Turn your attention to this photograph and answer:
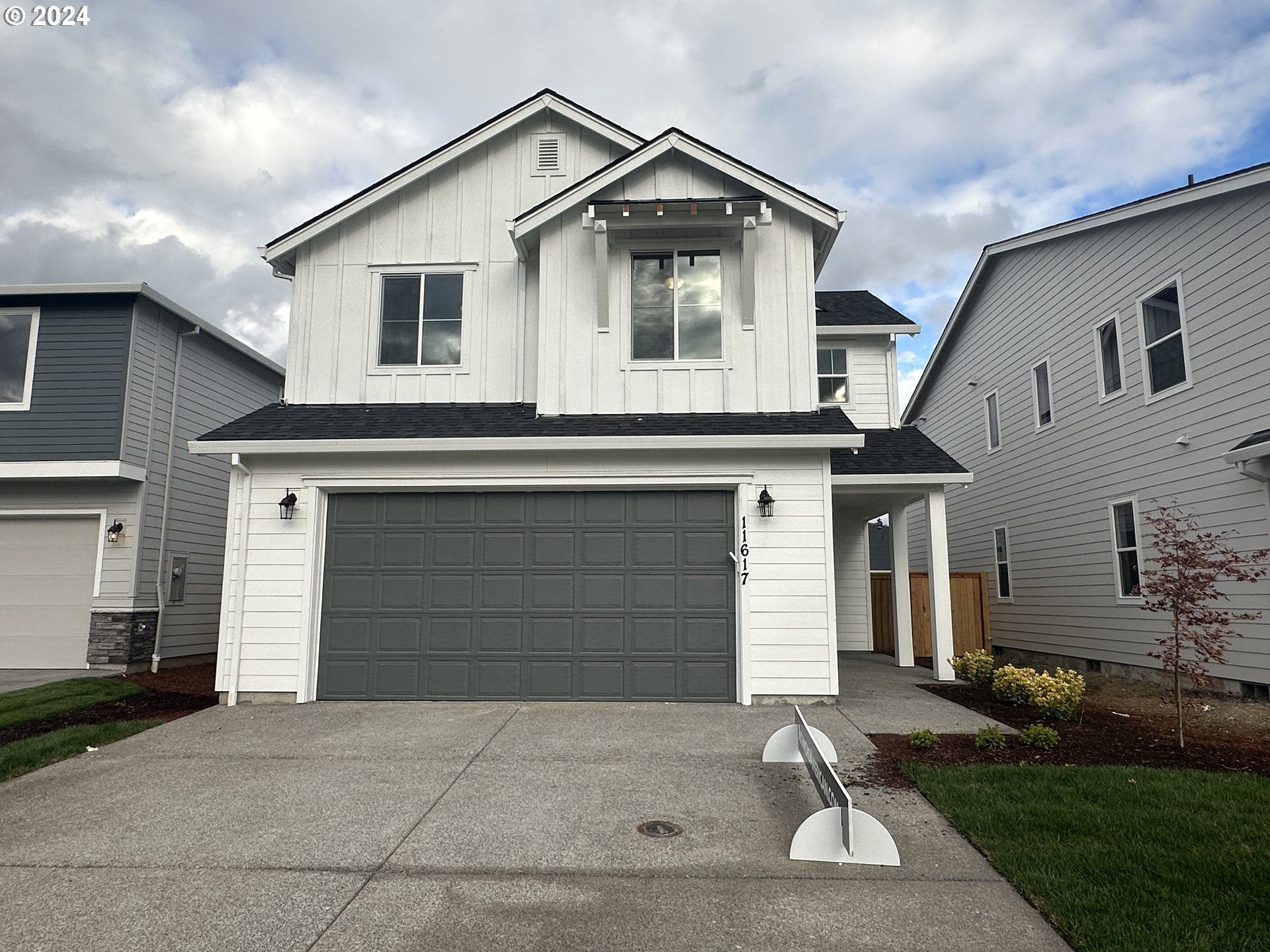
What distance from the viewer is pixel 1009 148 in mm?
17250

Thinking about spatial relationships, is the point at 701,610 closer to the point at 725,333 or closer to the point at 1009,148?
the point at 725,333

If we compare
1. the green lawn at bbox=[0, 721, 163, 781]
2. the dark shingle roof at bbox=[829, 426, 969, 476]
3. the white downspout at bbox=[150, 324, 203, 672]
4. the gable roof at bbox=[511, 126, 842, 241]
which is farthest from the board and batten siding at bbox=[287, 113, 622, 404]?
the dark shingle roof at bbox=[829, 426, 969, 476]

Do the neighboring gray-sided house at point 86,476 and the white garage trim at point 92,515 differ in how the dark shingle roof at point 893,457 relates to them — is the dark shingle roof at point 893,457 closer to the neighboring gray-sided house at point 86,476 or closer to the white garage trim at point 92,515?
the neighboring gray-sided house at point 86,476

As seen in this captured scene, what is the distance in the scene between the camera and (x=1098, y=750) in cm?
666

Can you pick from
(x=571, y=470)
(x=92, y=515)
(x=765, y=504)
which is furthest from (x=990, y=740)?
(x=92, y=515)

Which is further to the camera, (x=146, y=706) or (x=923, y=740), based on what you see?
(x=146, y=706)

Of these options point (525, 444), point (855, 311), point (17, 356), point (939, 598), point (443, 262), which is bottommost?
point (939, 598)

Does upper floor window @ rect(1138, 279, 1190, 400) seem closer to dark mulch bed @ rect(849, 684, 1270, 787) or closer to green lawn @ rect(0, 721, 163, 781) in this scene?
dark mulch bed @ rect(849, 684, 1270, 787)

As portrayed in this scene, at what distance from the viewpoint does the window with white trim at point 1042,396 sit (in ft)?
46.4

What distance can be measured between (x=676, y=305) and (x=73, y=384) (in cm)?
997

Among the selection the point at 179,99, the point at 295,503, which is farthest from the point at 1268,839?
the point at 179,99

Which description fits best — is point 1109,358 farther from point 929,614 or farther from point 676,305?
point 676,305

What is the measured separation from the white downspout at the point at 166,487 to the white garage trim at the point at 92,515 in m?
0.81

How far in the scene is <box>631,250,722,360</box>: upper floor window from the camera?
987 cm
